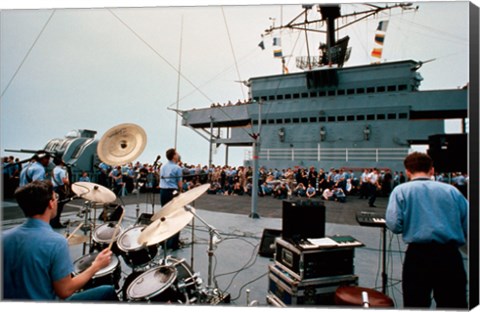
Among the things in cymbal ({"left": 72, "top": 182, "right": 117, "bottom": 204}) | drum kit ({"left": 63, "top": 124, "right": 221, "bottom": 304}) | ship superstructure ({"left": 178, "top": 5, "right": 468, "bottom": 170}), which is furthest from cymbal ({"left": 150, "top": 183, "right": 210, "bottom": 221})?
ship superstructure ({"left": 178, "top": 5, "right": 468, "bottom": 170})

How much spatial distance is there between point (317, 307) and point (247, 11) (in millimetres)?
3786

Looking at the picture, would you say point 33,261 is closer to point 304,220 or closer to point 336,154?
point 304,220

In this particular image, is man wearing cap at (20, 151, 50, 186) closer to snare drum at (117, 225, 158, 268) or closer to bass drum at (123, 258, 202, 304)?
snare drum at (117, 225, 158, 268)

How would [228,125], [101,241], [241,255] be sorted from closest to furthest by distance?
[101,241] → [241,255] → [228,125]

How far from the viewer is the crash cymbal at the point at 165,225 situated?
2143mm

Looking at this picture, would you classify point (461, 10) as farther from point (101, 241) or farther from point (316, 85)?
point (316, 85)

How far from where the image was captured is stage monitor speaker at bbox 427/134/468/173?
2.96m

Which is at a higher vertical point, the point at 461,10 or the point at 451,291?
the point at 461,10

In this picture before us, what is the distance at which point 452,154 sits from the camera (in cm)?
300

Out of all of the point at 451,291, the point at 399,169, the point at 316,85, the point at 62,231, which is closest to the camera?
the point at 451,291

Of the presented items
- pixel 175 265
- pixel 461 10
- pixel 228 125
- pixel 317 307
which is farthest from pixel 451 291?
pixel 228 125

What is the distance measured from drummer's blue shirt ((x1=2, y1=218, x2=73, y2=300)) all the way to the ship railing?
671 inches

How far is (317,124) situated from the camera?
18.2 metres

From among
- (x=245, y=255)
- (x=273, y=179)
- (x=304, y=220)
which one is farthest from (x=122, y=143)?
(x=273, y=179)
